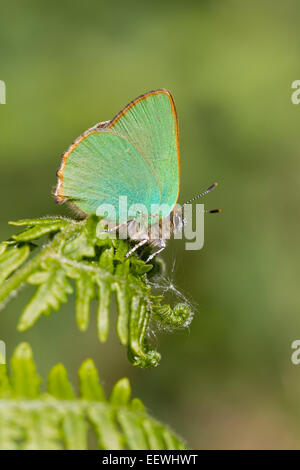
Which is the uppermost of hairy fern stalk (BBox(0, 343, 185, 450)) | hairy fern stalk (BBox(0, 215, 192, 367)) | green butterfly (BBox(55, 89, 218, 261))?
green butterfly (BBox(55, 89, 218, 261))

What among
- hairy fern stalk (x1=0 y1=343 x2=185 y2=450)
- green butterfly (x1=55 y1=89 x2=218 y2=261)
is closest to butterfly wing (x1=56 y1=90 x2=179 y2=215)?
green butterfly (x1=55 y1=89 x2=218 y2=261)

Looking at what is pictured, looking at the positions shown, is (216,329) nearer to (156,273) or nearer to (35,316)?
(156,273)

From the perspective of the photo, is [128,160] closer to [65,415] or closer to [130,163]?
[130,163]

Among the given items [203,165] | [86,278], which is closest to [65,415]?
[86,278]

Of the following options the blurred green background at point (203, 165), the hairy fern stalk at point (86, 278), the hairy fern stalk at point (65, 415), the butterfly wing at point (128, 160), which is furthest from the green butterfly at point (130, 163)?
the blurred green background at point (203, 165)

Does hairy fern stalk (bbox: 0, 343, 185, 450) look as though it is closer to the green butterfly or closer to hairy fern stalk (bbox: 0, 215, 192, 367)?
hairy fern stalk (bbox: 0, 215, 192, 367)
